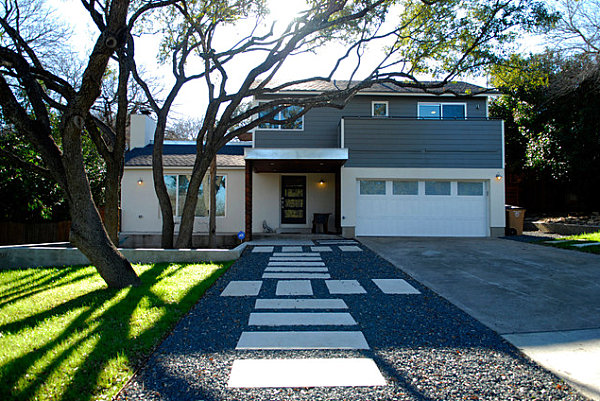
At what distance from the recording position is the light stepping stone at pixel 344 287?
5875 mm

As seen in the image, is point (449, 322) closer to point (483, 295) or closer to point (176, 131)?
point (483, 295)

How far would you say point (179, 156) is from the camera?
52.1ft

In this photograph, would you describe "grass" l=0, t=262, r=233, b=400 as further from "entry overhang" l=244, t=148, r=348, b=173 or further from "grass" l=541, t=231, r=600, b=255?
"grass" l=541, t=231, r=600, b=255

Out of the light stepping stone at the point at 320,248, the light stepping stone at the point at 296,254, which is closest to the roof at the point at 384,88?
the light stepping stone at the point at 320,248

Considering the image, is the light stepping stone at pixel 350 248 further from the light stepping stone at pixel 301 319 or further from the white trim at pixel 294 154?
the light stepping stone at pixel 301 319

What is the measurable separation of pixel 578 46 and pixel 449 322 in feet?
56.2

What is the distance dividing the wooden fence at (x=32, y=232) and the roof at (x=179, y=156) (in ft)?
10.5

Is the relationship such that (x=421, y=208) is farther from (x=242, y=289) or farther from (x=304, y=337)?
(x=304, y=337)

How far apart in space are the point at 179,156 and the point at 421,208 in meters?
9.51

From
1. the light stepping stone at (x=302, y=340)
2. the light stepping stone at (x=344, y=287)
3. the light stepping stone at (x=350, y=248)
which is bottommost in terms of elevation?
the light stepping stone at (x=302, y=340)

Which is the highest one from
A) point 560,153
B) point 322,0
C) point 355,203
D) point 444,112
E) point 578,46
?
point 578,46

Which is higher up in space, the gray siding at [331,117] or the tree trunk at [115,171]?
the gray siding at [331,117]

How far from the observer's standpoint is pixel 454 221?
1310 cm

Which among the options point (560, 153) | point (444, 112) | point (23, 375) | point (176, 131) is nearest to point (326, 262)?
point (23, 375)
